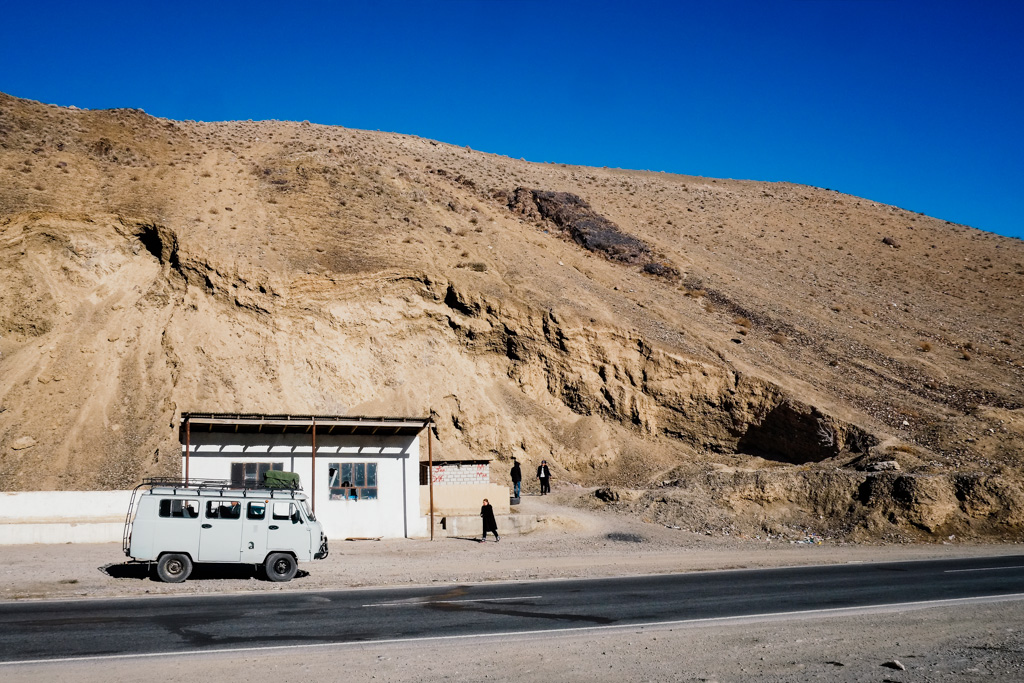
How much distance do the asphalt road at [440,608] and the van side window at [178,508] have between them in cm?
266

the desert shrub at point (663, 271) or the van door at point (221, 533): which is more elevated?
the desert shrub at point (663, 271)

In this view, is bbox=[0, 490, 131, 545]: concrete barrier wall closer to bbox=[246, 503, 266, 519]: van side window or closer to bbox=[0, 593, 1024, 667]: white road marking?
bbox=[246, 503, 266, 519]: van side window

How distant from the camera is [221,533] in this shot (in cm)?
1775

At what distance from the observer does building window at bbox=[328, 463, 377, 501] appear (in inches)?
1036

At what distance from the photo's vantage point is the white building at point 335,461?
2564cm

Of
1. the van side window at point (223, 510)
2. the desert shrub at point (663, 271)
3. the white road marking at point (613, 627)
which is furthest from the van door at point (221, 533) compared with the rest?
Answer: the desert shrub at point (663, 271)

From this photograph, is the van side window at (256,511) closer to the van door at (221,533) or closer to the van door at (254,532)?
the van door at (254,532)

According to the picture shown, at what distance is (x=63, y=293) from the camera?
36406mm

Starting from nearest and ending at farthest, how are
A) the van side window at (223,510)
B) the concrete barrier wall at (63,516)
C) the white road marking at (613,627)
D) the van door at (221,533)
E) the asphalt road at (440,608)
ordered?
the white road marking at (613,627), the asphalt road at (440,608), the van door at (221,533), the van side window at (223,510), the concrete barrier wall at (63,516)

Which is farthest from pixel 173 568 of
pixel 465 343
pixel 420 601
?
pixel 465 343

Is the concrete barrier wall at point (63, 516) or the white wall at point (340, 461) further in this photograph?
the white wall at point (340, 461)

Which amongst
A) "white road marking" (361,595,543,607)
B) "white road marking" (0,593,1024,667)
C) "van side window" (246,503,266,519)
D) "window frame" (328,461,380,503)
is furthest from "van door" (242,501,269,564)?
"window frame" (328,461,380,503)

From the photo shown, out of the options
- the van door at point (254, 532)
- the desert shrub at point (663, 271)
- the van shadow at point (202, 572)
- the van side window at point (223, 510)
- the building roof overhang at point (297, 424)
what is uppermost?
the desert shrub at point (663, 271)

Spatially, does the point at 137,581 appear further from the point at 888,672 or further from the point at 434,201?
the point at 434,201
